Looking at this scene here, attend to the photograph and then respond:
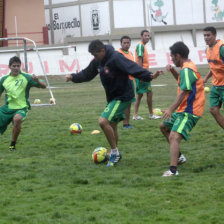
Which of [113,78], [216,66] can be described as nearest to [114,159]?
[113,78]

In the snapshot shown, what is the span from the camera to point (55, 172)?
23.7 ft

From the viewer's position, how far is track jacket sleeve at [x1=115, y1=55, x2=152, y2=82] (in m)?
7.44

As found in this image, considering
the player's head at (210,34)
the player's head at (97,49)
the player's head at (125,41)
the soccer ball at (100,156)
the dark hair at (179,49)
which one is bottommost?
the soccer ball at (100,156)

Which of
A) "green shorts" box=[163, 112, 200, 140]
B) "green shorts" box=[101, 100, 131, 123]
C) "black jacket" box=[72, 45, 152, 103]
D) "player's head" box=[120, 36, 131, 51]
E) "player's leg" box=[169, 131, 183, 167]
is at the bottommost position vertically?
"player's leg" box=[169, 131, 183, 167]

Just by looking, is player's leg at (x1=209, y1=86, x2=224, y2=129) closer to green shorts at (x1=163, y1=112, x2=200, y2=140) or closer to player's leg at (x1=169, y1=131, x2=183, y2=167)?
green shorts at (x1=163, y1=112, x2=200, y2=140)

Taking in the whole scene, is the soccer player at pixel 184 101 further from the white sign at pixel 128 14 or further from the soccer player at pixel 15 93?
the white sign at pixel 128 14

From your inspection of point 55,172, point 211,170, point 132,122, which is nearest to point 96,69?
point 55,172

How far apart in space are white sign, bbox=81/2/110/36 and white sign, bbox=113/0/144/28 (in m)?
0.73

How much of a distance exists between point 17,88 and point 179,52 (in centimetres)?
355

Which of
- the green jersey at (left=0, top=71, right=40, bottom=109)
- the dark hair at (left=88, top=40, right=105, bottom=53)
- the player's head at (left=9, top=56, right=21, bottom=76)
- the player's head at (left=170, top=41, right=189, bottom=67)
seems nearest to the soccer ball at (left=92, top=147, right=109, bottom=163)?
the dark hair at (left=88, top=40, right=105, bottom=53)

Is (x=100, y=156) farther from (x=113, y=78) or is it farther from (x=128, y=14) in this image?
(x=128, y=14)

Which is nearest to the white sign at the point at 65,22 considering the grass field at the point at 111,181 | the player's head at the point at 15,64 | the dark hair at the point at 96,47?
the grass field at the point at 111,181

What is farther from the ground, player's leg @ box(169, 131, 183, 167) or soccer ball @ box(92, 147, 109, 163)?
player's leg @ box(169, 131, 183, 167)

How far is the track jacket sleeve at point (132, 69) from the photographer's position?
7.44 metres
